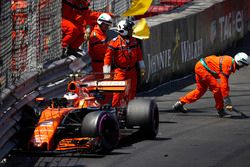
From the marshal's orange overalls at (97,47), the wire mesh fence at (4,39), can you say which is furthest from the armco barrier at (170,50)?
the marshal's orange overalls at (97,47)

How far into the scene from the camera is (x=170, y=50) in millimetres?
21141

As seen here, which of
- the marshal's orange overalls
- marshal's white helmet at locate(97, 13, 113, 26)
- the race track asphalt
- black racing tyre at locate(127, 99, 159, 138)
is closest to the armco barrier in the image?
the marshal's orange overalls

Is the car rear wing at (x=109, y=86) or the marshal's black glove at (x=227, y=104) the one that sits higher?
the car rear wing at (x=109, y=86)

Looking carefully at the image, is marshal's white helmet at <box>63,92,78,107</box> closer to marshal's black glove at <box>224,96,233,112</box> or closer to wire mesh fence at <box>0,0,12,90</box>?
wire mesh fence at <box>0,0,12,90</box>

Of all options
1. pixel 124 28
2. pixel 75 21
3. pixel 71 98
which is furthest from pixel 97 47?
pixel 71 98

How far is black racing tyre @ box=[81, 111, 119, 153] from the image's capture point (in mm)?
12430

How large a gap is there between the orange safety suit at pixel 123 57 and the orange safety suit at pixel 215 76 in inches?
54.3

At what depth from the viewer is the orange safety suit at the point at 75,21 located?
55.9 ft

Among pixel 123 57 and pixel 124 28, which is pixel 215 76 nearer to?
pixel 123 57

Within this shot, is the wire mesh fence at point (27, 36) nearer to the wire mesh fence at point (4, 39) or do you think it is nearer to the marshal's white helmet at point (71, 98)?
the wire mesh fence at point (4, 39)

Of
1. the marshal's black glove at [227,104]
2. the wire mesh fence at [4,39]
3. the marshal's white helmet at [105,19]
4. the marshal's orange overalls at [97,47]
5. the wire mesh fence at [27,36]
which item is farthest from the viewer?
the marshal's orange overalls at [97,47]

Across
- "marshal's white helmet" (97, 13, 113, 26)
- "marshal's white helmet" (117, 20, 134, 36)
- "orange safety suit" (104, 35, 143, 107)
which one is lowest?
"orange safety suit" (104, 35, 143, 107)

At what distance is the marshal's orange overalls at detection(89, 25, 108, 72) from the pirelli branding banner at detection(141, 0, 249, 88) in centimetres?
272

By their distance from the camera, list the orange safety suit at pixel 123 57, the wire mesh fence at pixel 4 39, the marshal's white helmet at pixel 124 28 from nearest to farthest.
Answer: the wire mesh fence at pixel 4 39, the marshal's white helmet at pixel 124 28, the orange safety suit at pixel 123 57
